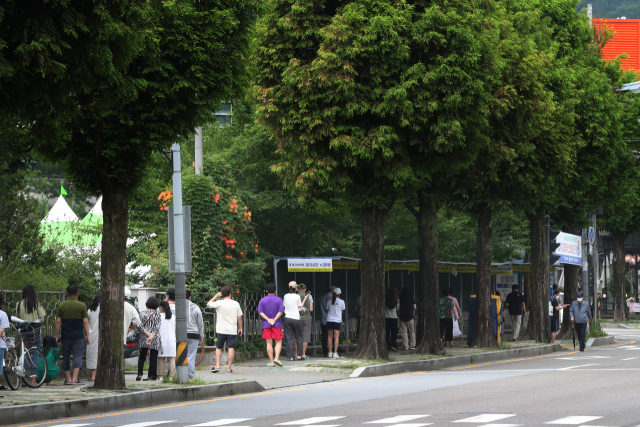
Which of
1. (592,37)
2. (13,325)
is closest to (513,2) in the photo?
(592,37)

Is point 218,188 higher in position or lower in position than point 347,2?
lower

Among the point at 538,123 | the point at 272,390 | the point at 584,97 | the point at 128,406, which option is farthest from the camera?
the point at 584,97

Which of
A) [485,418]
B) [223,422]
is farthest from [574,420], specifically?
[223,422]

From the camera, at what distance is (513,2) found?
26281mm

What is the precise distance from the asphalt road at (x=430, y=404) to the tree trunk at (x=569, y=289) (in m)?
15.0

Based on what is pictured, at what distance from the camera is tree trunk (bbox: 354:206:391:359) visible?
20.7 m

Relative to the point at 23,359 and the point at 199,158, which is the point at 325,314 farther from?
the point at 23,359

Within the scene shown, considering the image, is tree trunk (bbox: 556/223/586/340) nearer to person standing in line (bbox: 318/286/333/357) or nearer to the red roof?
person standing in line (bbox: 318/286/333/357)

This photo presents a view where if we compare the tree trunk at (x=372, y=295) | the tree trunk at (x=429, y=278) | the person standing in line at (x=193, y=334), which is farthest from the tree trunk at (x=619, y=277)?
the person standing in line at (x=193, y=334)

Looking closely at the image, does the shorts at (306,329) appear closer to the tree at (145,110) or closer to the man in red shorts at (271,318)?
the man in red shorts at (271,318)

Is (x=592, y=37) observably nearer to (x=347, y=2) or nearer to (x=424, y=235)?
(x=424, y=235)

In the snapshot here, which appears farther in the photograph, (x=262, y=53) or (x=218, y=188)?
(x=218, y=188)

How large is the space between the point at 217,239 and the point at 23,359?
25.1ft

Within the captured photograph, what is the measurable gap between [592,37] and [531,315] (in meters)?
10.3
